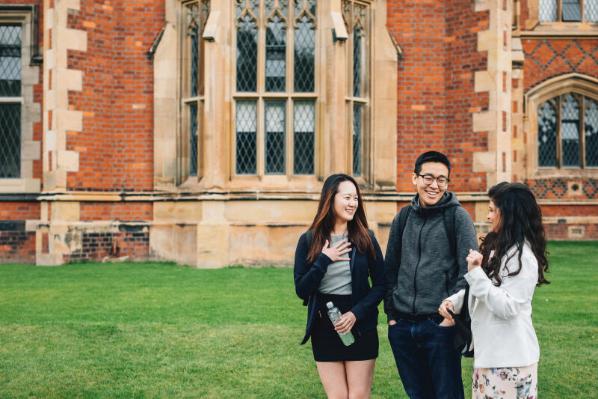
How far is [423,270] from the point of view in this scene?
141 inches

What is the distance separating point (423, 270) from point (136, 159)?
1020 cm

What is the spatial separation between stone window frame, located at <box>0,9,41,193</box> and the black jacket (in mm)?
11255

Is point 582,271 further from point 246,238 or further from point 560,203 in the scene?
point 560,203

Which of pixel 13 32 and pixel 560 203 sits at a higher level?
pixel 13 32

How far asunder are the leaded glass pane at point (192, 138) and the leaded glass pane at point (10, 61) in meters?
3.76

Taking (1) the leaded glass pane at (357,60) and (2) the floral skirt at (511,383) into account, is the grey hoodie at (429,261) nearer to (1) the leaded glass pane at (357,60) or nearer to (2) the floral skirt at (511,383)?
(2) the floral skirt at (511,383)

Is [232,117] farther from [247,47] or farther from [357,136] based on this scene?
[357,136]

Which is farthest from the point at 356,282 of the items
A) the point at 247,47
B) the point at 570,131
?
the point at 570,131

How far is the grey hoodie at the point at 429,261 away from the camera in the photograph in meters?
3.52

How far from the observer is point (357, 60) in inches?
507

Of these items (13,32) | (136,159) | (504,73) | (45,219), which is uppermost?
(13,32)

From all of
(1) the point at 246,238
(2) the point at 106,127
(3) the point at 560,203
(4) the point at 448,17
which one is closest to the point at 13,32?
(2) the point at 106,127

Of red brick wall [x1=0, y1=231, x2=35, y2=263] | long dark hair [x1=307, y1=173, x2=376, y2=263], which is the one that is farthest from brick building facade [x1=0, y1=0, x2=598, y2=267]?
long dark hair [x1=307, y1=173, x2=376, y2=263]

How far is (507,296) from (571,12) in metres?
19.0
